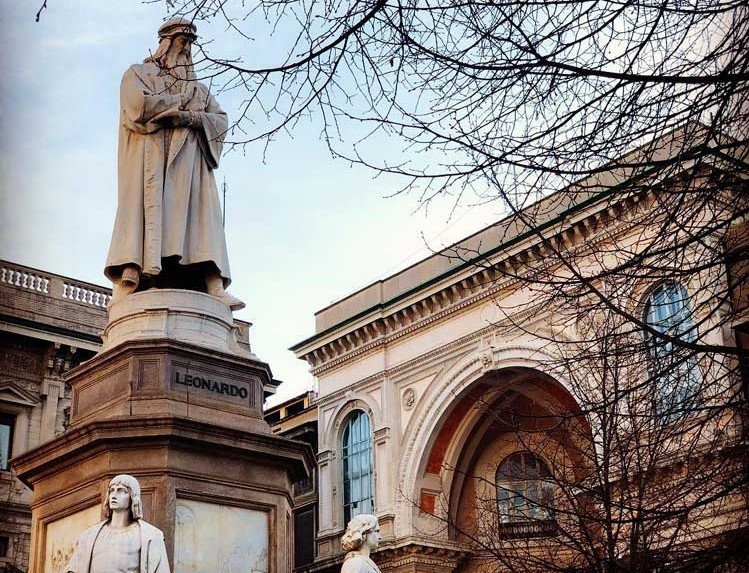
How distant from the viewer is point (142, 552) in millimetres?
8883

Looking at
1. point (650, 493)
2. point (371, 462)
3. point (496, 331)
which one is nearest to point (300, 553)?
point (371, 462)

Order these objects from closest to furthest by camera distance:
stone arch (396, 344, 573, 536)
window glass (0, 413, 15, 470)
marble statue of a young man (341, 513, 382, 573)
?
marble statue of a young man (341, 513, 382, 573)
window glass (0, 413, 15, 470)
stone arch (396, 344, 573, 536)

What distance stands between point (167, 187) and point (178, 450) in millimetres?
3225

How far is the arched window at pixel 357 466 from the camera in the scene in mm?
36656

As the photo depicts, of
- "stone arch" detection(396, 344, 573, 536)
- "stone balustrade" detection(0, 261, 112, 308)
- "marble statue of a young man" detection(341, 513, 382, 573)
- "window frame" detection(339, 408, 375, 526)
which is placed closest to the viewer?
"marble statue of a young man" detection(341, 513, 382, 573)

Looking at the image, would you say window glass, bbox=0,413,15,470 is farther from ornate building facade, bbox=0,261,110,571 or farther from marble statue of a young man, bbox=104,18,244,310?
marble statue of a young man, bbox=104,18,244,310

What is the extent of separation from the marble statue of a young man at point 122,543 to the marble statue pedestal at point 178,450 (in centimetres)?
191

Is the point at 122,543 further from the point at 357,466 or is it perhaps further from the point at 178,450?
the point at 357,466

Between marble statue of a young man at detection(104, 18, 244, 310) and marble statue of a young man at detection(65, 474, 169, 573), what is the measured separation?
13.8 ft

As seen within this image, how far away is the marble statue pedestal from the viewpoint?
36.7ft

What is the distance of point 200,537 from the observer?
11.3m

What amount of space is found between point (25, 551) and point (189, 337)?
1910cm

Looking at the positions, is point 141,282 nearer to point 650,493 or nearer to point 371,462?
point 650,493

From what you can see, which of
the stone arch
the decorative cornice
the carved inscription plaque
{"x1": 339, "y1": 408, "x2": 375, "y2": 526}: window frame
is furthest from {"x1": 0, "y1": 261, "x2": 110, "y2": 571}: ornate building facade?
the carved inscription plaque
